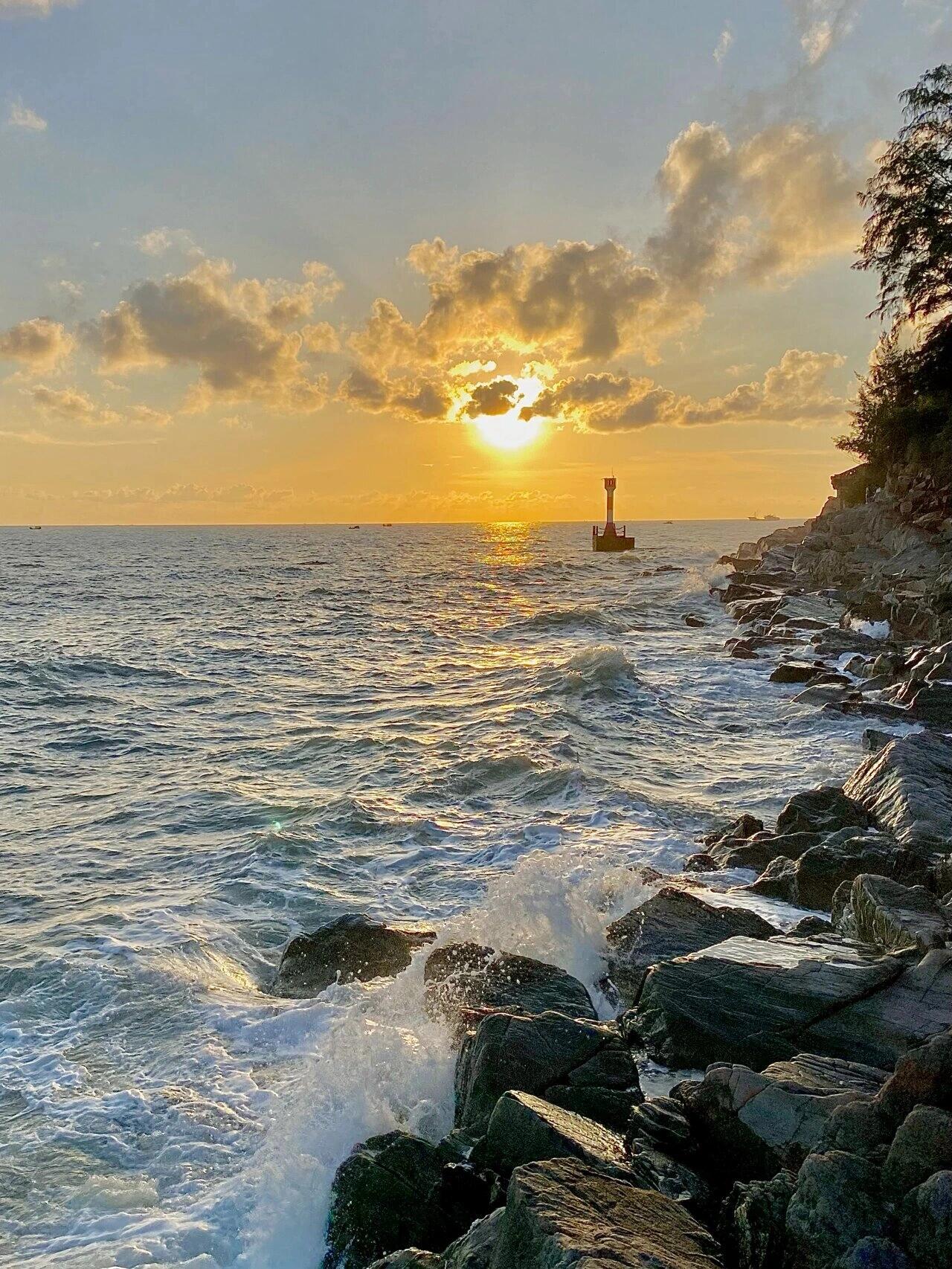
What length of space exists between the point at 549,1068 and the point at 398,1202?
1255mm

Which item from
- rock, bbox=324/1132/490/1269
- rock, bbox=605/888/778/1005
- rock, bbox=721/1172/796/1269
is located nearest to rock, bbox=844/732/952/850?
rock, bbox=605/888/778/1005

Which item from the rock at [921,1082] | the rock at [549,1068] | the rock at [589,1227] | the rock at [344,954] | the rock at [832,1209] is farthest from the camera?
the rock at [344,954]

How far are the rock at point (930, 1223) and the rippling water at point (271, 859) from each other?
3.43 m

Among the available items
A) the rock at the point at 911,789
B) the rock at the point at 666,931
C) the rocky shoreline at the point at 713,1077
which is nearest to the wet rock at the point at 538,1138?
the rocky shoreline at the point at 713,1077

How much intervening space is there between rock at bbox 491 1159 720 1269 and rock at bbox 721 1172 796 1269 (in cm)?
19

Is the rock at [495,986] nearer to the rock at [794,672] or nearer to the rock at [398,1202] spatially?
the rock at [398,1202]

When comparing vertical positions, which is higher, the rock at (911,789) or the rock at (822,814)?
the rock at (911,789)

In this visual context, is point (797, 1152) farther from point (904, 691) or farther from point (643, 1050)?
point (904, 691)

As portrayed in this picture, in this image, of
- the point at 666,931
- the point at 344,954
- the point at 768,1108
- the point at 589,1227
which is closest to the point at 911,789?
the point at 666,931

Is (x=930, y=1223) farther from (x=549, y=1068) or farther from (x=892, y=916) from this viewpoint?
(x=892, y=916)

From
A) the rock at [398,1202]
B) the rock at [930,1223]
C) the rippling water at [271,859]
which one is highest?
the rock at [930,1223]

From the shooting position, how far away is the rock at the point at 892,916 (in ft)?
22.6

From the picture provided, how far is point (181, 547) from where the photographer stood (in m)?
147

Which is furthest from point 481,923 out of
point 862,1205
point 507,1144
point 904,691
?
point 904,691
